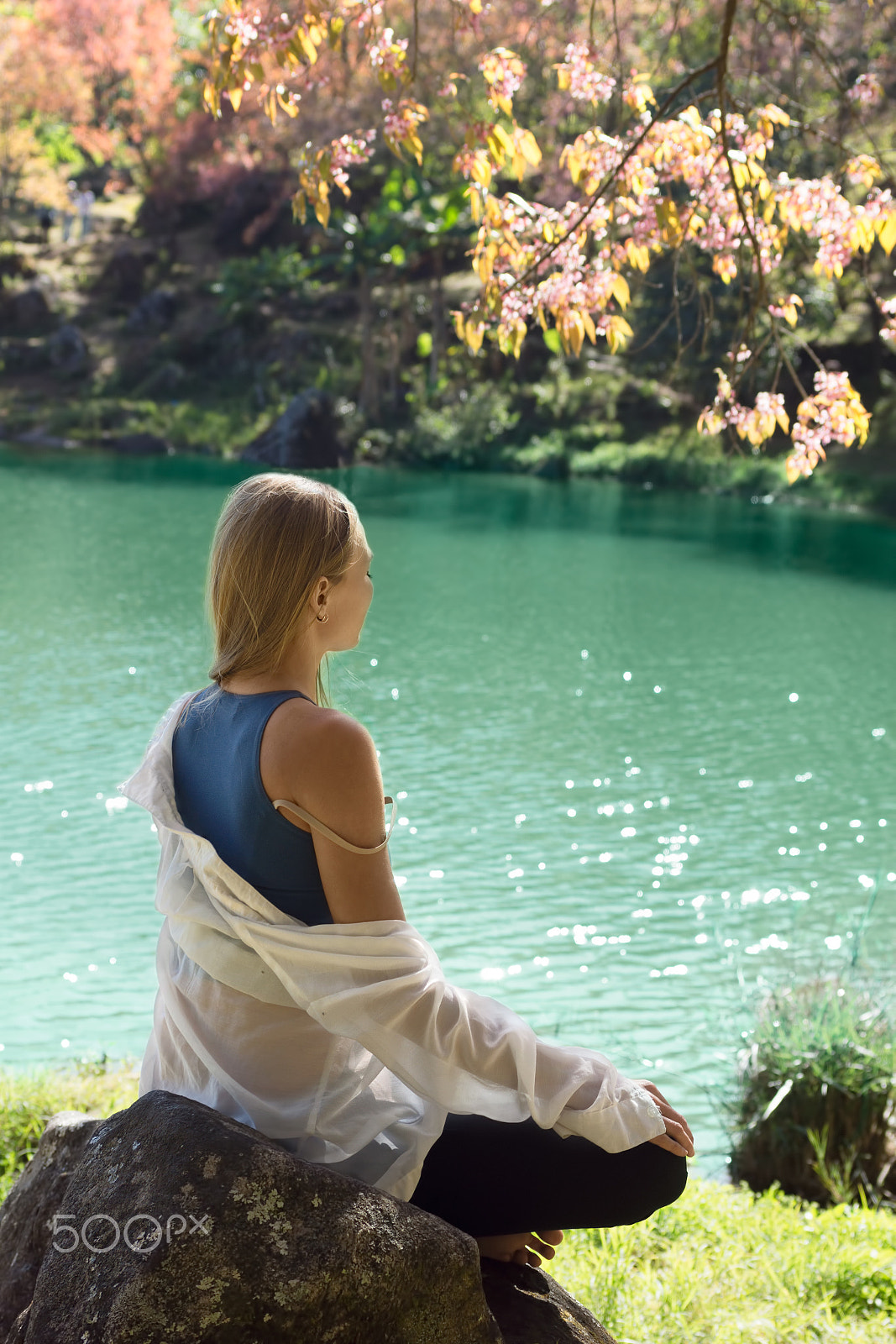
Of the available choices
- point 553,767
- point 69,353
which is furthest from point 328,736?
point 69,353

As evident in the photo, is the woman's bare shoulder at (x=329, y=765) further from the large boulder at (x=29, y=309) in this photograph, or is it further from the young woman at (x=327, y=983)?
the large boulder at (x=29, y=309)

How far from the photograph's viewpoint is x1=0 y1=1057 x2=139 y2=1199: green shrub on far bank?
269cm

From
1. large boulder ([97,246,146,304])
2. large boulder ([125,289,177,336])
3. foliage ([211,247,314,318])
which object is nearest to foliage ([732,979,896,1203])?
foliage ([211,247,314,318])

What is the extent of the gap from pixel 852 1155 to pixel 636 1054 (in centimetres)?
101

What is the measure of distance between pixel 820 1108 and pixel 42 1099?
181 centimetres

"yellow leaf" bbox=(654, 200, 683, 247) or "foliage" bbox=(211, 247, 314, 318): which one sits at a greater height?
"yellow leaf" bbox=(654, 200, 683, 247)

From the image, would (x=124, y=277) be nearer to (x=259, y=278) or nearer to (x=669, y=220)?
(x=259, y=278)

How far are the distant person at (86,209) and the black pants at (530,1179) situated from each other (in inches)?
1118

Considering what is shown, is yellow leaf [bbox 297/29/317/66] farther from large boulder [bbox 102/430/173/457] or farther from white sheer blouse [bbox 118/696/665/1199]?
large boulder [bbox 102/430/173/457]

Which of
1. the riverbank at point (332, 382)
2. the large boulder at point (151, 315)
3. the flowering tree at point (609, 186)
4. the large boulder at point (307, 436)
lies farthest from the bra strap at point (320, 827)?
the large boulder at point (151, 315)

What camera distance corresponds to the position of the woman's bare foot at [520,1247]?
152cm

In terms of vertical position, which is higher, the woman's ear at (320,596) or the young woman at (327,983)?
the woman's ear at (320,596)

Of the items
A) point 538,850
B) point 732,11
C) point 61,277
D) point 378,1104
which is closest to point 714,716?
point 538,850

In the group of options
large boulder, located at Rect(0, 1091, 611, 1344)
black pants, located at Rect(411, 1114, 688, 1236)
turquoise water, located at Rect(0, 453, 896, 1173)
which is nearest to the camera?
large boulder, located at Rect(0, 1091, 611, 1344)
